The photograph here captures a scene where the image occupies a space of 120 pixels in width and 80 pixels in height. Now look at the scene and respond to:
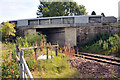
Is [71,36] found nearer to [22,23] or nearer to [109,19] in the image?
[109,19]

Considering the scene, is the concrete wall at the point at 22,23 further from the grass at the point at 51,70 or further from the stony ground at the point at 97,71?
the stony ground at the point at 97,71

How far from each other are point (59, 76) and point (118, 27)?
828 cm

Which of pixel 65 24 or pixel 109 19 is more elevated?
pixel 109 19

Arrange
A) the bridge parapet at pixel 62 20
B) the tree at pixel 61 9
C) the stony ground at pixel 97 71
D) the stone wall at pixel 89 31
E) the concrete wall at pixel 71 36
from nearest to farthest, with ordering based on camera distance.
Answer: the stony ground at pixel 97 71, the stone wall at pixel 89 31, the bridge parapet at pixel 62 20, the concrete wall at pixel 71 36, the tree at pixel 61 9

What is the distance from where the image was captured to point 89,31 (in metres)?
11.0

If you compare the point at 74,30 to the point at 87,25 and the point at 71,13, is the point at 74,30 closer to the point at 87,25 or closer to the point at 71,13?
the point at 87,25

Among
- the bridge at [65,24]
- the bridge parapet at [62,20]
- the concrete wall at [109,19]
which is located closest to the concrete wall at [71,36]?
the bridge at [65,24]

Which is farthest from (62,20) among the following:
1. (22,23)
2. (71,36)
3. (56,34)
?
(22,23)

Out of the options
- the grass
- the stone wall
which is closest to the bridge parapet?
the stone wall

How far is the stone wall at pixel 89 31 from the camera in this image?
10611 millimetres

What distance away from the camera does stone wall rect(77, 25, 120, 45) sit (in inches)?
418

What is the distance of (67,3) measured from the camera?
22.3 metres

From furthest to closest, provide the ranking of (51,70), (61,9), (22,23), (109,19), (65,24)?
(61,9)
(22,23)
(65,24)
(109,19)
(51,70)

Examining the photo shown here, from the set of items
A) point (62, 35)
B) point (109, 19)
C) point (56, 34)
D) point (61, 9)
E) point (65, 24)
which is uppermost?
point (61, 9)
